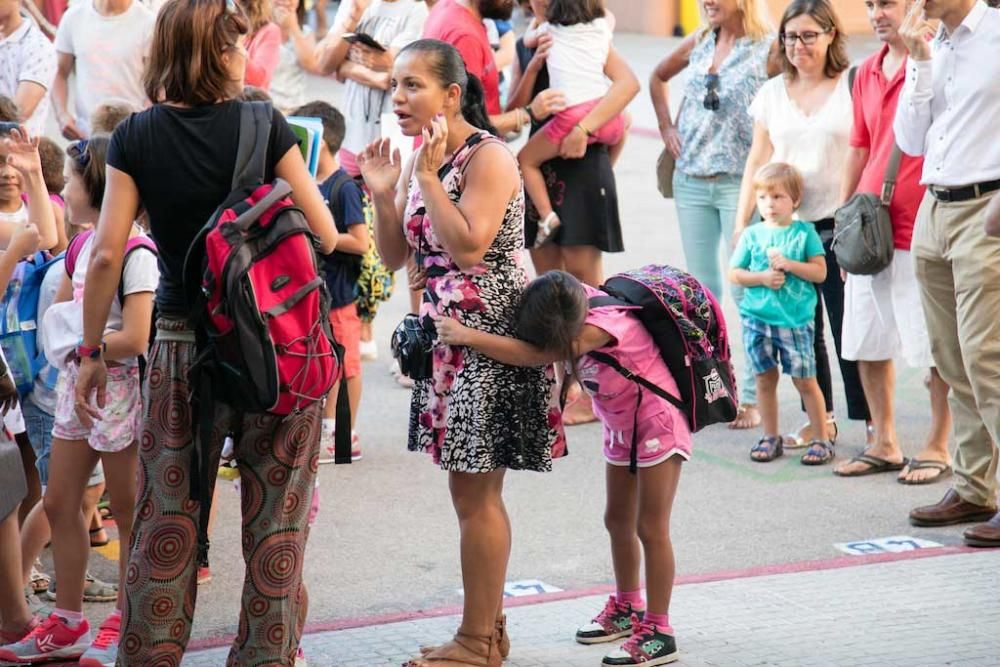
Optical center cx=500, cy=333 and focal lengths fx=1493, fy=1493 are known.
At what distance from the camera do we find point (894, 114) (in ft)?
22.2

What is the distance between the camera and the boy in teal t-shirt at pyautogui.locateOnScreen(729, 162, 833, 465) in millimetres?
7195

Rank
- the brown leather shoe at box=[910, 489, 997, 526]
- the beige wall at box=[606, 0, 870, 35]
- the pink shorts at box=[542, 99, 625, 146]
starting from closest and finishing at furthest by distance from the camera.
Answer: the brown leather shoe at box=[910, 489, 997, 526] < the pink shorts at box=[542, 99, 625, 146] < the beige wall at box=[606, 0, 870, 35]

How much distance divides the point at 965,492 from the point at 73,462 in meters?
3.62

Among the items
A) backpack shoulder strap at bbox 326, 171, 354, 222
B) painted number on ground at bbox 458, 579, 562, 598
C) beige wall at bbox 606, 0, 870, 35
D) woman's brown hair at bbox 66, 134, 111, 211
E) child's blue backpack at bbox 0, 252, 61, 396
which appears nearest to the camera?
woman's brown hair at bbox 66, 134, 111, 211

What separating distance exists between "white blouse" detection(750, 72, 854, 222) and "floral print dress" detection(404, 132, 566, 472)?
10.2 feet

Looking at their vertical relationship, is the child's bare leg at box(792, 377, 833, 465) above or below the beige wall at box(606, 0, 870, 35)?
below

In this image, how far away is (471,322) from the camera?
4504 mm

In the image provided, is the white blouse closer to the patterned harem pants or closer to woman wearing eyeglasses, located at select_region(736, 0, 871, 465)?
woman wearing eyeglasses, located at select_region(736, 0, 871, 465)

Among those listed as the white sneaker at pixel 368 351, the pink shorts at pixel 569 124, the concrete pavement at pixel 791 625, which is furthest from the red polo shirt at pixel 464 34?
the concrete pavement at pixel 791 625

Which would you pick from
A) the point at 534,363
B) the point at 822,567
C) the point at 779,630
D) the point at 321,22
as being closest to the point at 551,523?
the point at 822,567

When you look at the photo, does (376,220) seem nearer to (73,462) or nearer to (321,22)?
(73,462)

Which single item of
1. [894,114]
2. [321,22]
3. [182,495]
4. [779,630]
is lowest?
[779,630]

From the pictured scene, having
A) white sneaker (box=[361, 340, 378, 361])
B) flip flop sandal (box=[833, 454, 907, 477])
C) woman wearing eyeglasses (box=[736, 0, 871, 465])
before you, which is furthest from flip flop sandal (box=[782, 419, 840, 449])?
white sneaker (box=[361, 340, 378, 361])

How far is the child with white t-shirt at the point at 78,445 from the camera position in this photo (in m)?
4.79
